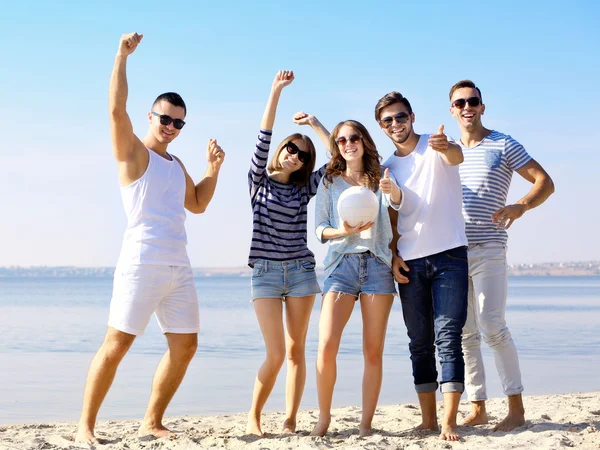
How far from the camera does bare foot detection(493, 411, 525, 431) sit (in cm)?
514

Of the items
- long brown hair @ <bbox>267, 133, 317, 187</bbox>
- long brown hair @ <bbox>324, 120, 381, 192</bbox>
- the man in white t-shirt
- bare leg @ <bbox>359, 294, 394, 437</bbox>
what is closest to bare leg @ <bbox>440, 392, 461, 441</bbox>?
the man in white t-shirt

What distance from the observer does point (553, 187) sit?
5.32 metres

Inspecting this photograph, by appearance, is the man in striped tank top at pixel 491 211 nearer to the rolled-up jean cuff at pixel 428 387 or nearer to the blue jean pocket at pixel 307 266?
the rolled-up jean cuff at pixel 428 387

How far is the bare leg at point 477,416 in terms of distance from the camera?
18.1 ft

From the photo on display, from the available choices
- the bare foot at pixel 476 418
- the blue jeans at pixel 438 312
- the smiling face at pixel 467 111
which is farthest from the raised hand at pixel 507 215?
the bare foot at pixel 476 418

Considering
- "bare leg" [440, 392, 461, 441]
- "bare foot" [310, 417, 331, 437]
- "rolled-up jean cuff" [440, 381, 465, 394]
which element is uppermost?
"rolled-up jean cuff" [440, 381, 465, 394]

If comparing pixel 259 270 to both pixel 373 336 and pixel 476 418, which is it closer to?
pixel 373 336

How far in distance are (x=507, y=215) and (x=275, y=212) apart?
160cm

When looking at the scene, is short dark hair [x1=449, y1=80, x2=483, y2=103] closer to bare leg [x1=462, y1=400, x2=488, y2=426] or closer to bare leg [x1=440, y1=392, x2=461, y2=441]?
bare leg [x1=440, y1=392, x2=461, y2=441]

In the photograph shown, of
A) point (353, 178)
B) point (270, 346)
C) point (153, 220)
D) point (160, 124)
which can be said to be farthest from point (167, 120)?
point (270, 346)

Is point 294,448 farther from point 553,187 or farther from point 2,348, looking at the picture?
point 2,348

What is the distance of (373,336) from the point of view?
4.88 metres

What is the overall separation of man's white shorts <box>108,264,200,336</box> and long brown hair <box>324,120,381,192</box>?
1.23m

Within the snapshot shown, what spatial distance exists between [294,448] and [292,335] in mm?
859
